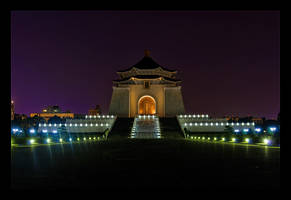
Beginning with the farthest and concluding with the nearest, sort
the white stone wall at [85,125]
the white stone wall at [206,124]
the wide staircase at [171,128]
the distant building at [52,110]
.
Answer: the distant building at [52,110] → the white stone wall at [85,125] → the white stone wall at [206,124] → the wide staircase at [171,128]

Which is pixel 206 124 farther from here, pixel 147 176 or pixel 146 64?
pixel 147 176

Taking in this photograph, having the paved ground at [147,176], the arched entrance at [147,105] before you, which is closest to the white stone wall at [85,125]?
the arched entrance at [147,105]

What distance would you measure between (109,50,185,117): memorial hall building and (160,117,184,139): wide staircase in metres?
5.48

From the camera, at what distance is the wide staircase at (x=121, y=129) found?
874 inches

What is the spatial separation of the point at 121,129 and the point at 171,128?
443cm

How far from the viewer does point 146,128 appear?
2445 cm

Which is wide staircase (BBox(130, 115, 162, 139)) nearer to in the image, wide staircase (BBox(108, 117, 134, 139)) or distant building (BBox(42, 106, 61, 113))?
wide staircase (BBox(108, 117, 134, 139))

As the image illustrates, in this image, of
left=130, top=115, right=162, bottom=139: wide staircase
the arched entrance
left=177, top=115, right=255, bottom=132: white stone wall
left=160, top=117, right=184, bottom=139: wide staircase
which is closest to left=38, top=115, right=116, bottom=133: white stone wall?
left=130, top=115, right=162, bottom=139: wide staircase

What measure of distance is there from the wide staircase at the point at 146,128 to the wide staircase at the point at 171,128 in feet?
1.91

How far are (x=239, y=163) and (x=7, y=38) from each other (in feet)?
22.0

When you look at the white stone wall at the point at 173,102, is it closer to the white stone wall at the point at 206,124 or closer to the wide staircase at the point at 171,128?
the wide staircase at the point at 171,128

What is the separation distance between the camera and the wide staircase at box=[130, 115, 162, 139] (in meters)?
22.3

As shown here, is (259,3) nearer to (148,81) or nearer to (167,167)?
(167,167)

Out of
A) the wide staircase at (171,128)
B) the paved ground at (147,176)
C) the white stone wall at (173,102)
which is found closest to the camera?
the paved ground at (147,176)
